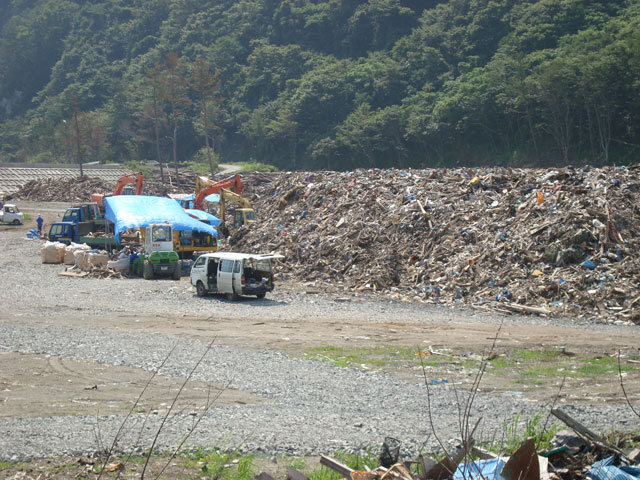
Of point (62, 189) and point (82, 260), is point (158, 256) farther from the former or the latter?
point (62, 189)

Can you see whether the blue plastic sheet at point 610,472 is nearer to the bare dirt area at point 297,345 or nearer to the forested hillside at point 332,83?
the bare dirt area at point 297,345

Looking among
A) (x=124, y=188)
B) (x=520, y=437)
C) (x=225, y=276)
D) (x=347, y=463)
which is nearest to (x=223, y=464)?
(x=347, y=463)

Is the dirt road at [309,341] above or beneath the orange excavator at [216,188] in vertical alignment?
beneath

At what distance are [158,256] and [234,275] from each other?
6.31 metres

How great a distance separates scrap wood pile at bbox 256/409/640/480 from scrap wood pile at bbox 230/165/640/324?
11580mm

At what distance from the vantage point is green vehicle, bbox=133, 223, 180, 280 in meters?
25.8

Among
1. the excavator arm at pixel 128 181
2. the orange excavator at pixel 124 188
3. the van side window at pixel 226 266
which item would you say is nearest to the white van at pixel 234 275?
the van side window at pixel 226 266

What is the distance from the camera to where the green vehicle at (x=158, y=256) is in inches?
1015

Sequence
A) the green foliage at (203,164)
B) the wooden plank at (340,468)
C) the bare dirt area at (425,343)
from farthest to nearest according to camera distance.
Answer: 1. the green foliage at (203,164)
2. the bare dirt area at (425,343)
3. the wooden plank at (340,468)

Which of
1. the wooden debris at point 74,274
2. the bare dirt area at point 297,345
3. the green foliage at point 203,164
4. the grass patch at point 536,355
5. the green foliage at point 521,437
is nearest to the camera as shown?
the green foliage at point 521,437

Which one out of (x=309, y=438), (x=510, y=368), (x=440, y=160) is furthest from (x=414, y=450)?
(x=440, y=160)

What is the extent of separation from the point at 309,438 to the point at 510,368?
17.9 feet

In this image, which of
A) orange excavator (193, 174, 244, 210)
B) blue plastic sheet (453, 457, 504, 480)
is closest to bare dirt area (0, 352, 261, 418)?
blue plastic sheet (453, 457, 504, 480)

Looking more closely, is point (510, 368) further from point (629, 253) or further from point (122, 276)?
point (122, 276)
